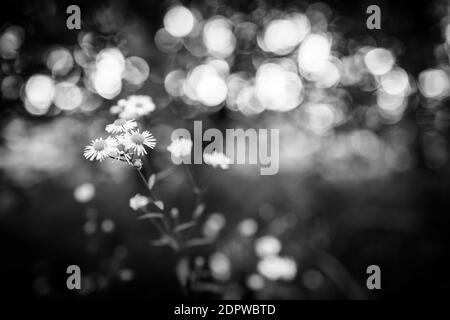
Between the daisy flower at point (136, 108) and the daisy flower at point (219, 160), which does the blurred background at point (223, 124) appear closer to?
the daisy flower at point (136, 108)

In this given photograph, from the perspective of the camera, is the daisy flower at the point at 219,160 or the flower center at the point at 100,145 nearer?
the flower center at the point at 100,145

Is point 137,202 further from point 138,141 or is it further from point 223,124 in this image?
point 223,124

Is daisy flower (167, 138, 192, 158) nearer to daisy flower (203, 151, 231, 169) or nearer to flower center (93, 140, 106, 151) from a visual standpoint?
daisy flower (203, 151, 231, 169)

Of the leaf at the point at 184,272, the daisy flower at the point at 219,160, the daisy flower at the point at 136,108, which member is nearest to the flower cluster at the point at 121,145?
the daisy flower at the point at 136,108

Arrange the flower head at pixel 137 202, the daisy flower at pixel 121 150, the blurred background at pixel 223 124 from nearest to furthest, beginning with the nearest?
the daisy flower at pixel 121 150
the flower head at pixel 137 202
the blurred background at pixel 223 124

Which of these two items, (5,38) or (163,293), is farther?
(163,293)

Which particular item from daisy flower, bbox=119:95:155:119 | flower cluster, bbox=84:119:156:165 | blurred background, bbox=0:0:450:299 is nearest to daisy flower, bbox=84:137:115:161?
flower cluster, bbox=84:119:156:165

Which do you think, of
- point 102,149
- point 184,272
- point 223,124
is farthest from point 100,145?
point 223,124

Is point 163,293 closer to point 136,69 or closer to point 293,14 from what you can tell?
point 136,69
